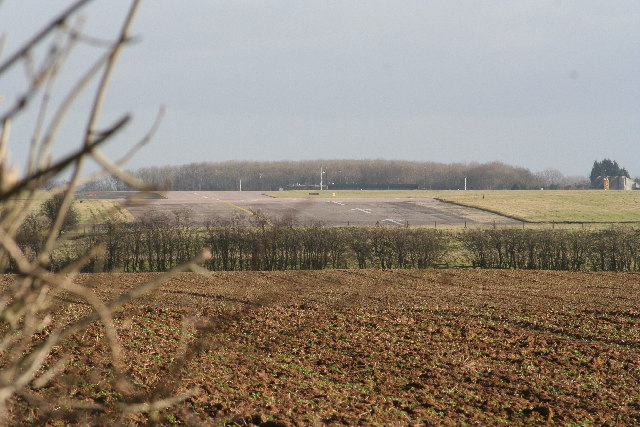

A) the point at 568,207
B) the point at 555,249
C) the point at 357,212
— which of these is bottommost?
the point at 555,249

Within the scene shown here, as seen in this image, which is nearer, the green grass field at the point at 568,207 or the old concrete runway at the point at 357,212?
the old concrete runway at the point at 357,212

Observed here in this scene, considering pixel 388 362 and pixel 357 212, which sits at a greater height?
pixel 357 212

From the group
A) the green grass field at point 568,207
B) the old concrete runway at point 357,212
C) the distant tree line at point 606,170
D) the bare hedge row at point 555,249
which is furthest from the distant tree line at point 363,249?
the distant tree line at point 606,170

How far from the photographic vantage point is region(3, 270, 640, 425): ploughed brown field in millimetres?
8445

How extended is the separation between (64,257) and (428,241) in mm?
16401

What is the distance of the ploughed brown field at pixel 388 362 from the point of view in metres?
8.45

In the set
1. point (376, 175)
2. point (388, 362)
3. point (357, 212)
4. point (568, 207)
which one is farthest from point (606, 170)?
point (388, 362)

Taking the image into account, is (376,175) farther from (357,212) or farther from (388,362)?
(388,362)

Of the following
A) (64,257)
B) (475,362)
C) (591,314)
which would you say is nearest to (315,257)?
(64,257)

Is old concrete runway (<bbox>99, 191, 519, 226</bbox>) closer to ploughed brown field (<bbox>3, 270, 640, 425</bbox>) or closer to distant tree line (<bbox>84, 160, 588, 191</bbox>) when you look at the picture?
ploughed brown field (<bbox>3, 270, 640, 425</bbox>)

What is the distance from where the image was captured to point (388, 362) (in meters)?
11.4

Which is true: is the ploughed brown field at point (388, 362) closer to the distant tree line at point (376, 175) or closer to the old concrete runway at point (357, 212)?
the old concrete runway at point (357, 212)

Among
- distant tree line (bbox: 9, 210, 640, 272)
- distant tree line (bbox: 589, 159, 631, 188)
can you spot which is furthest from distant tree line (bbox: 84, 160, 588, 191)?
distant tree line (bbox: 9, 210, 640, 272)

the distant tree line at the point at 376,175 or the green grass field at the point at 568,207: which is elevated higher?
the distant tree line at the point at 376,175
